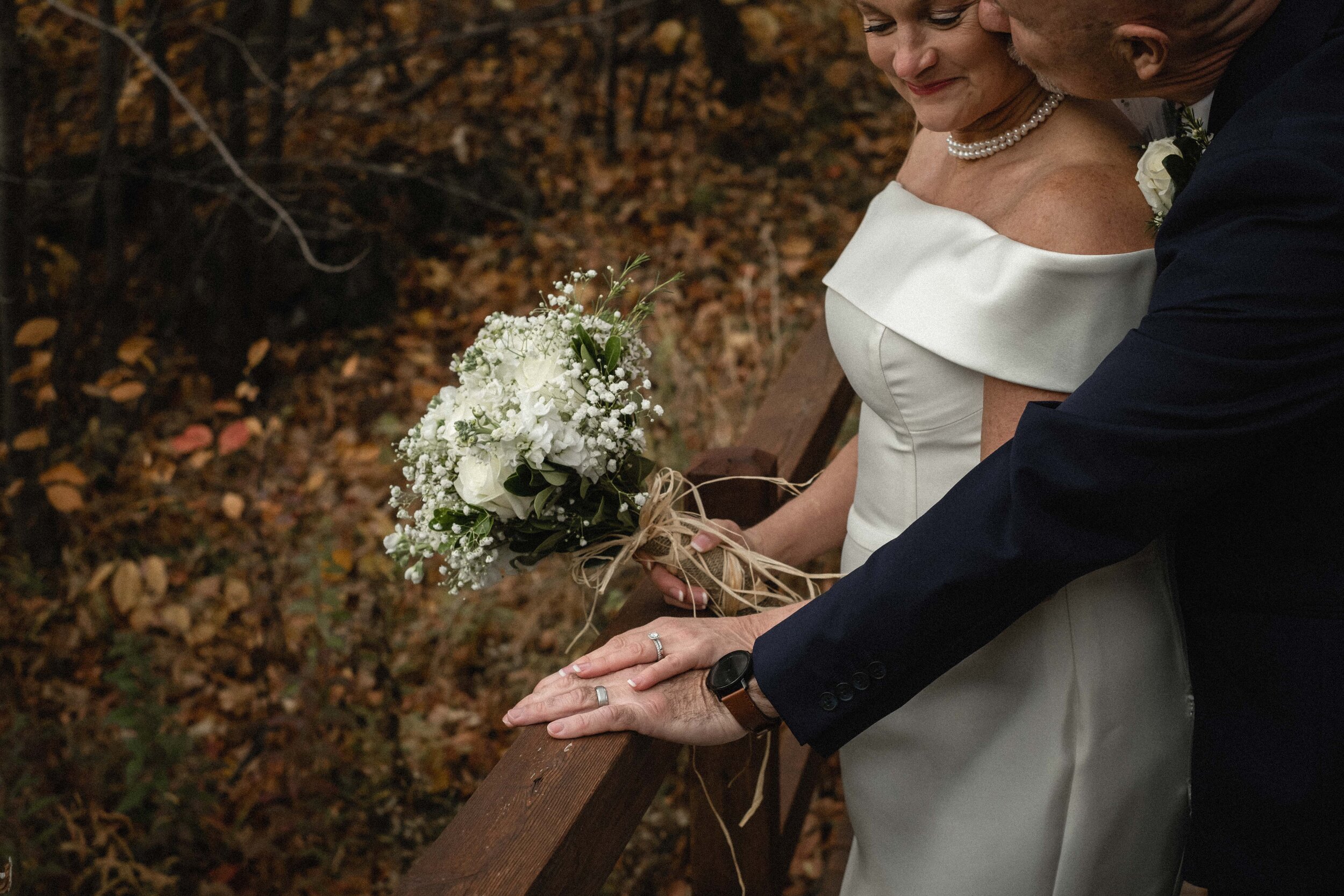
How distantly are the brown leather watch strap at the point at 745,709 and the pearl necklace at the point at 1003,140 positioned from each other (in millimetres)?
893

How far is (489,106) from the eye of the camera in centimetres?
697

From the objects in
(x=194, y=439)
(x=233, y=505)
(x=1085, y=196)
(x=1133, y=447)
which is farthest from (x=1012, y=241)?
(x=194, y=439)

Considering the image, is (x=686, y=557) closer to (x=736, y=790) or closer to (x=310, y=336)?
(x=736, y=790)

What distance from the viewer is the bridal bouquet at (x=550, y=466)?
5.01ft

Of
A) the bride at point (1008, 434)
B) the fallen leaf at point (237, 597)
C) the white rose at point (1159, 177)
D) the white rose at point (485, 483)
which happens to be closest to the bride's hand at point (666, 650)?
the bride at point (1008, 434)

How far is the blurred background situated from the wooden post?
81 cm

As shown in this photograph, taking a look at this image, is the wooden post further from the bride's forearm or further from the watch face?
the watch face

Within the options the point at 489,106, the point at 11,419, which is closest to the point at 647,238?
the point at 489,106

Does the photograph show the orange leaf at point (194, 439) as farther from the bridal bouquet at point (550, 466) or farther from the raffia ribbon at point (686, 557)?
the raffia ribbon at point (686, 557)

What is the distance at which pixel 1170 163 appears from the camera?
1.29 m

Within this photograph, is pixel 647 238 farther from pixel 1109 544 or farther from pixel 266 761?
pixel 1109 544

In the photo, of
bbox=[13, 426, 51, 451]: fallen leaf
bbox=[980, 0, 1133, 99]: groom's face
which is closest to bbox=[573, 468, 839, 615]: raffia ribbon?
bbox=[980, 0, 1133, 99]: groom's face

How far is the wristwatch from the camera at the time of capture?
1410mm

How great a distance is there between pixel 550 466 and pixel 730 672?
40cm
